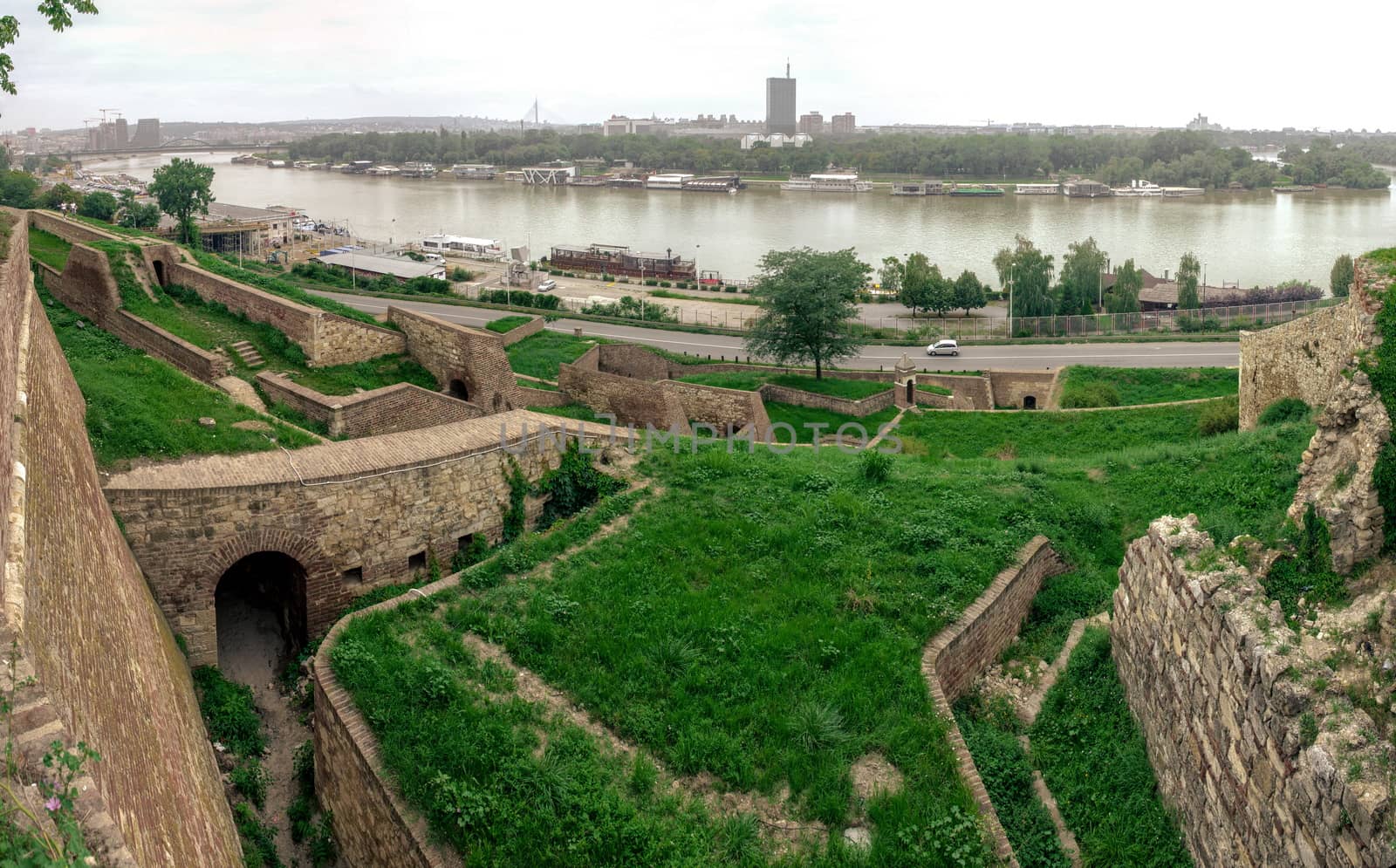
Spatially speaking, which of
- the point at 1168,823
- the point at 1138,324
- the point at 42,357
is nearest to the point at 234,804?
the point at 42,357

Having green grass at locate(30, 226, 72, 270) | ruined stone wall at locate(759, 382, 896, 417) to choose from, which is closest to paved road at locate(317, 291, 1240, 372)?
ruined stone wall at locate(759, 382, 896, 417)

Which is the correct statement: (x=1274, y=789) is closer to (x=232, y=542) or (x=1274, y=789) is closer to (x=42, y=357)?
(x=232, y=542)

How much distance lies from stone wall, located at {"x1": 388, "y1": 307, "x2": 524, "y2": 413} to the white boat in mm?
76489

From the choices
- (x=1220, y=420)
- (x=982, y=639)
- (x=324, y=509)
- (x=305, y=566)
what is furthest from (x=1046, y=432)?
(x=305, y=566)

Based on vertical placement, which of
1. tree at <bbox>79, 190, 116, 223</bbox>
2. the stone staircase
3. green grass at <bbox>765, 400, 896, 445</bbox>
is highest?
tree at <bbox>79, 190, 116, 223</bbox>

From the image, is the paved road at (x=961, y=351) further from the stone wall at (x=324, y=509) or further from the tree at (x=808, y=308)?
the stone wall at (x=324, y=509)

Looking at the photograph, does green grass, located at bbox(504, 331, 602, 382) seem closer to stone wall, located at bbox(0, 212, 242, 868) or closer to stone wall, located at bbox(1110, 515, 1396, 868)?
stone wall, located at bbox(0, 212, 242, 868)

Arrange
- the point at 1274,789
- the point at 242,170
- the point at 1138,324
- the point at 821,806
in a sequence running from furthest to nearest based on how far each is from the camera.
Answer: the point at 242,170
the point at 1138,324
the point at 821,806
the point at 1274,789

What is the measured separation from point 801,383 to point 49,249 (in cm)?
1560

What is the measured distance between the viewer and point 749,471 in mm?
11750

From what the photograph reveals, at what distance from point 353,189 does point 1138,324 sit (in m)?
79.3

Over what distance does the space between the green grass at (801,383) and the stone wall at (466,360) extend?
6.45 m

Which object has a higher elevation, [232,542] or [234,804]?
[232,542]

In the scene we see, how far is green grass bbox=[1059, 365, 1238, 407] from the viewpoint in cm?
2411
